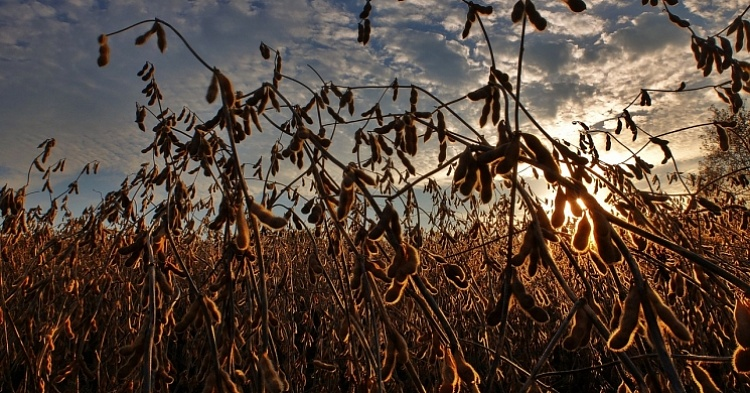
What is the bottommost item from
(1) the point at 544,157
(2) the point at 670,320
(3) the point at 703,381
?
(3) the point at 703,381

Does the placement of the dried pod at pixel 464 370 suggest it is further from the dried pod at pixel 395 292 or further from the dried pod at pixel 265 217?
the dried pod at pixel 265 217

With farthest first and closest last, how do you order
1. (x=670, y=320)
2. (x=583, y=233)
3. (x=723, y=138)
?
1. (x=723, y=138)
2. (x=583, y=233)
3. (x=670, y=320)

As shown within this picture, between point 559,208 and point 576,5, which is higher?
point 576,5

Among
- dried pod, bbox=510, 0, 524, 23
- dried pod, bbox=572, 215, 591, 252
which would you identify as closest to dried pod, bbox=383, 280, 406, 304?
dried pod, bbox=572, 215, 591, 252

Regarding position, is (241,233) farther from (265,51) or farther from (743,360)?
(265,51)

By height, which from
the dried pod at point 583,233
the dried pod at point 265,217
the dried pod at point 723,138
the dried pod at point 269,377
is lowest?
the dried pod at point 269,377

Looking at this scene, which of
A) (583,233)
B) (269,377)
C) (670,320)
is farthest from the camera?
(269,377)

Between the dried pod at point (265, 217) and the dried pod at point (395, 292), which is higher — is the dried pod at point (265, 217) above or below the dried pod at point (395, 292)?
above

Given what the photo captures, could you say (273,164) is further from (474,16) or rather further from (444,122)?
(474,16)

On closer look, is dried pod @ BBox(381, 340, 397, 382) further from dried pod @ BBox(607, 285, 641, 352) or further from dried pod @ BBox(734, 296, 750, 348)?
dried pod @ BBox(734, 296, 750, 348)

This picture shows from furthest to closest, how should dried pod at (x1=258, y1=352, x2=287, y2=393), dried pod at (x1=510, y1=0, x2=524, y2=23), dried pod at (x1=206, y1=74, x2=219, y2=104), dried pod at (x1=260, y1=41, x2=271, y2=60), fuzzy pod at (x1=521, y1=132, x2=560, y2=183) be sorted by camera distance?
dried pod at (x1=260, y1=41, x2=271, y2=60) < dried pod at (x1=510, y1=0, x2=524, y2=23) < dried pod at (x1=206, y1=74, x2=219, y2=104) < dried pod at (x1=258, y1=352, x2=287, y2=393) < fuzzy pod at (x1=521, y1=132, x2=560, y2=183)

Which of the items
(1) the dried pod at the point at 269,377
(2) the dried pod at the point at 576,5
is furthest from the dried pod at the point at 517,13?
(1) the dried pod at the point at 269,377

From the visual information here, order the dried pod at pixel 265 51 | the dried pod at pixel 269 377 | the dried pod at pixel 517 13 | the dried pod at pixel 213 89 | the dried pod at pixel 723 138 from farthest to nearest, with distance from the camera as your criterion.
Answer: the dried pod at pixel 723 138, the dried pod at pixel 265 51, the dried pod at pixel 517 13, the dried pod at pixel 213 89, the dried pod at pixel 269 377

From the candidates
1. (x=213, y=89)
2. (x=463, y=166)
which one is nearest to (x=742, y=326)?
(x=463, y=166)
